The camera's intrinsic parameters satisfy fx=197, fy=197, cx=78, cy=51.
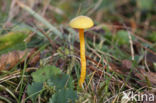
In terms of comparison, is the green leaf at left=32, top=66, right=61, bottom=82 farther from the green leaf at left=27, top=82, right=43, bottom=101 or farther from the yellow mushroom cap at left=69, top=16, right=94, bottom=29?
the yellow mushroom cap at left=69, top=16, right=94, bottom=29

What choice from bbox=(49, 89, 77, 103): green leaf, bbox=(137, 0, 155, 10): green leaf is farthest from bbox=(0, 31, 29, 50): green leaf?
bbox=(137, 0, 155, 10): green leaf

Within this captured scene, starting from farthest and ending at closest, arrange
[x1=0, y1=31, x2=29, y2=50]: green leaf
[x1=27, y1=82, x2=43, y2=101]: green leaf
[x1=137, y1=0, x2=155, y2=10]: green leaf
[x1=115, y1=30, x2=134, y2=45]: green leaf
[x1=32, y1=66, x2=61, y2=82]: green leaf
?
[x1=137, y1=0, x2=155, y2=10]: green leaf, [x1=115, y1=30, x2=134, y2=45]: green leaf, [x1=0, y1=31, x2=29, y2=50]: green leaf, [x1=32, y1=66, x2=61, y2=82]: green leaf, [x1=27, y1=82, x2=43, y2=101]: green leaf

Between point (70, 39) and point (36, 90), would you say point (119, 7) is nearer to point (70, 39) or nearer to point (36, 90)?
point (70, 39)

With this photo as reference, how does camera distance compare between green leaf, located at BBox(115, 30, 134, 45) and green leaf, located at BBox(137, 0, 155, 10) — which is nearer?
green leaf, located at BBox(115, 30, 134, 45)

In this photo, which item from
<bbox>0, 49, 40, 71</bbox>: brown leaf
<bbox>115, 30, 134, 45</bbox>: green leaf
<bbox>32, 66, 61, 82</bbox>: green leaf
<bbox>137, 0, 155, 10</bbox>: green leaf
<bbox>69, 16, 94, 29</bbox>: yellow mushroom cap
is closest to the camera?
<bbox>69, 16, 94, 29</bbox>: yellow mushroom cap

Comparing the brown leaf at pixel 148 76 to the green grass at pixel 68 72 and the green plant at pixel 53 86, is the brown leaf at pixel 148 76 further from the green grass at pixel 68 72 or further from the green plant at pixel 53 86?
the green plant at pixel 53 86

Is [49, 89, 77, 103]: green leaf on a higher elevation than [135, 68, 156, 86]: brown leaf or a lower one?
higher

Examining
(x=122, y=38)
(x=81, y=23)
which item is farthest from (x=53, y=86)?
(x=122, y=38)
